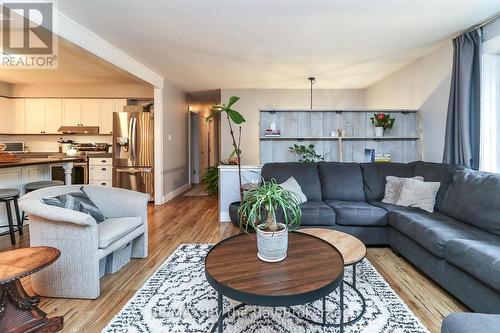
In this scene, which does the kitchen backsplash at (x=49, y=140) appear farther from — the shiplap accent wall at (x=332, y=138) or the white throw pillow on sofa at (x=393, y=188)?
the white throw pillow on sofa at (x=393, y=188)

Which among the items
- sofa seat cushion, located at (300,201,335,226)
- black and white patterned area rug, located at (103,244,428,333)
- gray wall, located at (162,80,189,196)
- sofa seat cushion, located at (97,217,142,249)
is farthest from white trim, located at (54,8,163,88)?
sofa seat cushion, located at (300,201,335,226)

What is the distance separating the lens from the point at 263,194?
155 centimetres

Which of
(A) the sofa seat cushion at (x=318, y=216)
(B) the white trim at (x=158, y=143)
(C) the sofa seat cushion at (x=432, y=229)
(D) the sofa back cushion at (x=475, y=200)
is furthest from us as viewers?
(B) the white trim at (x=158, y=143)

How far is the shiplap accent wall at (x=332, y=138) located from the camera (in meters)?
4.25

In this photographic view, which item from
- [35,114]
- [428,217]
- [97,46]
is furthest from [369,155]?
[35,114]

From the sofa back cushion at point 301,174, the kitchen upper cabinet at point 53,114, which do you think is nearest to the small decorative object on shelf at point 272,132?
the sofa back cushion at point 301,174

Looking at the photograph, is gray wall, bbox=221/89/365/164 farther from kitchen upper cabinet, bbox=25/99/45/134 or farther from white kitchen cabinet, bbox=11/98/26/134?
white kitchen cabinet, bbox=11/98/26/134

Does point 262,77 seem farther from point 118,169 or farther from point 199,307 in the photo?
point 199,307

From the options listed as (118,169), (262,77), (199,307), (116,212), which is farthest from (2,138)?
(199,307)

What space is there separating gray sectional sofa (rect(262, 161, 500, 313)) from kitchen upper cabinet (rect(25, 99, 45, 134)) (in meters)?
5.69

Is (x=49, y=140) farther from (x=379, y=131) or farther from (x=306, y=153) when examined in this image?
(x=379, y=131)

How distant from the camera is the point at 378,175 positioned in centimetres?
358

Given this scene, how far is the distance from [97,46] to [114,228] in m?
2.45

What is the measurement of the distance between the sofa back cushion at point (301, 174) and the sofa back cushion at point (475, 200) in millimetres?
1393
